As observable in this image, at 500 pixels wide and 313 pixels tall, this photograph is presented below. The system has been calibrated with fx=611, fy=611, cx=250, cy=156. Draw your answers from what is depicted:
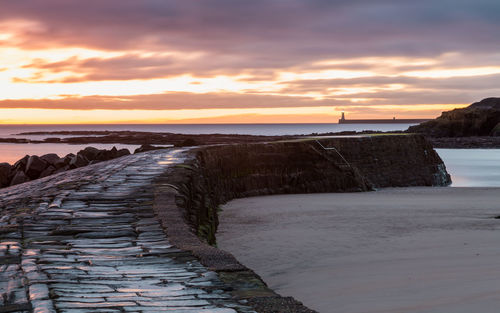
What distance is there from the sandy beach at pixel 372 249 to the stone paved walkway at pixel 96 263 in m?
1.98

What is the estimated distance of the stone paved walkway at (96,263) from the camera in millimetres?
4102

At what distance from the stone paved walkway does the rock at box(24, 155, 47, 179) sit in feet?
48.7

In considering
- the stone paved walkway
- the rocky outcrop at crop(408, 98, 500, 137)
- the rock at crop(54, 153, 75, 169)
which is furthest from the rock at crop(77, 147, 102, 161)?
the rocky outcrop at crop(408, 98, 500, 137)

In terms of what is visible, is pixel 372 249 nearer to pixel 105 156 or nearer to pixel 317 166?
pixel 317 166

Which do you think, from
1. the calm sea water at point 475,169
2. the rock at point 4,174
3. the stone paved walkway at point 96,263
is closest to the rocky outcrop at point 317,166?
the calm sea water at point 475,169

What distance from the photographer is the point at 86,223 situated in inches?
272

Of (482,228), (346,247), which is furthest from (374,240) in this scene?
(482,228)

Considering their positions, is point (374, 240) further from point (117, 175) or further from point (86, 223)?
point (86, 223)

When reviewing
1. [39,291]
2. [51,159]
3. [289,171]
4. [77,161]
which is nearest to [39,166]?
[51,159]

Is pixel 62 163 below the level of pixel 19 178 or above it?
above

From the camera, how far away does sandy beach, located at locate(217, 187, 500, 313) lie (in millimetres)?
6578

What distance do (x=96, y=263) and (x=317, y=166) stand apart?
53.2ft

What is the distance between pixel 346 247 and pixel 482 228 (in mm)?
3750

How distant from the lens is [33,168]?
74.7 feet
